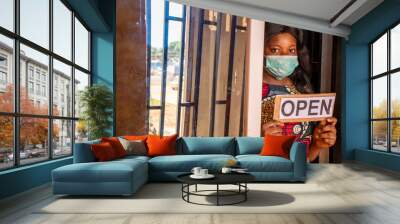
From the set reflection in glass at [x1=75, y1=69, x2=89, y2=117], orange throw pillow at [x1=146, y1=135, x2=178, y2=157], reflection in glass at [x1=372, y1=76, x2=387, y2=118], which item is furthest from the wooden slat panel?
reflection in glass at [x1=372, y1=76, x2=387, y2=118]

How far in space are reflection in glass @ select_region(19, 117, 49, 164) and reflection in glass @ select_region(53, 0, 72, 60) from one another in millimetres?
1369

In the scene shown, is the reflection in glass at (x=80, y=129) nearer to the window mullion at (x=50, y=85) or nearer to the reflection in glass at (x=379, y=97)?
the window mullion at (x=50, y=85)

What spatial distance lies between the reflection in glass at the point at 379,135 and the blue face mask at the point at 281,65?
7.64 ft

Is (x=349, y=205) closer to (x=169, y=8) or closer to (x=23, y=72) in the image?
(x=23, y=72)

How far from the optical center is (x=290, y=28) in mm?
8984

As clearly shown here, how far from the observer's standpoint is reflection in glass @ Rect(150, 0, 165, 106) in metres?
9.21

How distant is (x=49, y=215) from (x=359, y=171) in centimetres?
593

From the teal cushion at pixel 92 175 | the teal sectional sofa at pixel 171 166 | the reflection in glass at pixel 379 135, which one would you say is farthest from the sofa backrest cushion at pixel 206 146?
the reflection in glass at pixel 379 135

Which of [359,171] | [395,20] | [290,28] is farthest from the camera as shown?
[290,28]

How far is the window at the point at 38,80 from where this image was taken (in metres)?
4.79

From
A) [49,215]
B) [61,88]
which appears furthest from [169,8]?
[49,215]

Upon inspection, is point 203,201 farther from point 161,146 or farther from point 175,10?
point 175,10

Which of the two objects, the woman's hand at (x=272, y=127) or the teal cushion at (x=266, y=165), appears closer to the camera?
the teal cushion at (x=266, y=165)

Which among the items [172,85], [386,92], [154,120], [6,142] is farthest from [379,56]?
[6,142]
